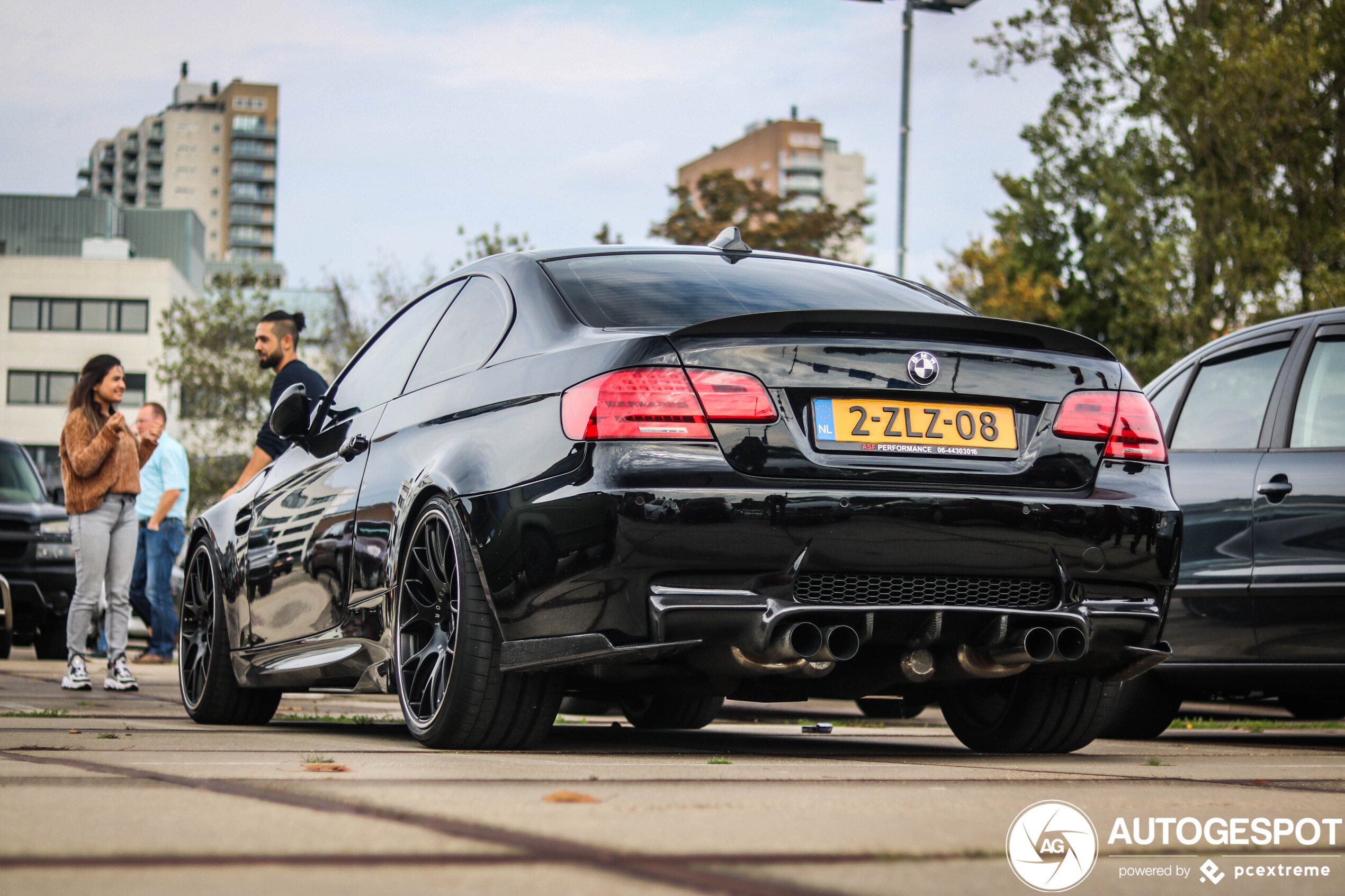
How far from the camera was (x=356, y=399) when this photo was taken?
6195 millimetres

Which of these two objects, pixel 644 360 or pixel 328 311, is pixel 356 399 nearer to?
pixel 644 360

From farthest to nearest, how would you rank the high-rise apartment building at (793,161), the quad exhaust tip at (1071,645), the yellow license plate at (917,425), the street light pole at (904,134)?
the high-rise apartment building at (793,161) → the street light pole at (904,134) → the quad exhaust tip at (1071,645) → the yellow license plate at (917,425)

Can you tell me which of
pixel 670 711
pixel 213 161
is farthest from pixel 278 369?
pixel 213 161

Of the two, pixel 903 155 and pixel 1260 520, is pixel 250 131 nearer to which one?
pixel 903 155

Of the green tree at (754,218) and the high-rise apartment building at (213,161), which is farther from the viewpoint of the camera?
the high-rise apartment building at (213,161)

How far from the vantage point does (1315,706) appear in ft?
26.5

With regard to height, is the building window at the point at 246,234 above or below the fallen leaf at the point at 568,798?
above

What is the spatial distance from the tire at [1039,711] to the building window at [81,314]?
248 ft

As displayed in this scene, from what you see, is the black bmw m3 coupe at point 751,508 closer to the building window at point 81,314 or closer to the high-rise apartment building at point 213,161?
the building window at point 81,314

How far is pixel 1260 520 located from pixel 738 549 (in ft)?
10.4

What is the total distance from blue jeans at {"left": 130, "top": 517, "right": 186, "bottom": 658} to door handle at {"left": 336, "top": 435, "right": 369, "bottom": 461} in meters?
9.45

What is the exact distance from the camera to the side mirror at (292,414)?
6.41m

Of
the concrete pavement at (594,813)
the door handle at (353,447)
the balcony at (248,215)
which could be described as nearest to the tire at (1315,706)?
the concrete pavement at (594,813)

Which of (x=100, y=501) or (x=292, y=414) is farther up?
(x=292, y=414)
